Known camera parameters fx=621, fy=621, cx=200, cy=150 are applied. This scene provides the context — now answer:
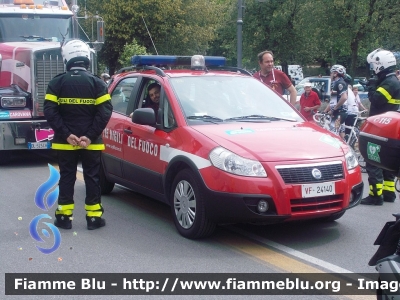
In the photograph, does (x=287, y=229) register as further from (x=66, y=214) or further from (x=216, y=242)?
(x=66, y=214)

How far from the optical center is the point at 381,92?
8.14 meters

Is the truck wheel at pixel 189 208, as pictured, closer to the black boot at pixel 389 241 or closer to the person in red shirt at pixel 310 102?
the black boot at pixel 389 241

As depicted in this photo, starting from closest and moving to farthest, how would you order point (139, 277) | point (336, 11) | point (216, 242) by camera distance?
1. point (139, 277)
2. point (216, 242)
3. point (336, 11)

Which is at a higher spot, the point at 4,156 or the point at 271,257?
the point at 271,257

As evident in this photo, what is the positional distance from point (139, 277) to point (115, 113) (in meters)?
3.47

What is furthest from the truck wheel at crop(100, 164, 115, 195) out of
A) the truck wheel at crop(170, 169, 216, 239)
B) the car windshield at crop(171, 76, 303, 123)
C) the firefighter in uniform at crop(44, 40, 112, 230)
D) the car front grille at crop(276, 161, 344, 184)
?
the car front grille at crop(276, 161, 344, 184)

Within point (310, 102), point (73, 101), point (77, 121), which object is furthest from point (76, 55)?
point (310, 102)

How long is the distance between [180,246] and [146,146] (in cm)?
153

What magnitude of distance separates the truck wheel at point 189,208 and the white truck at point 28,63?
20.4ft

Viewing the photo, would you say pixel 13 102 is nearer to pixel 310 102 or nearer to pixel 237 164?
pixel 310 102

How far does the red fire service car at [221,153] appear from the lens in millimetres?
5926

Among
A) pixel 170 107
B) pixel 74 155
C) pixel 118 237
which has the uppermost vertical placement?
pixel 170 107

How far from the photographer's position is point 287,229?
684 centimetres

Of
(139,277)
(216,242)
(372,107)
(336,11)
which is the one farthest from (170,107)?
(336,11)
